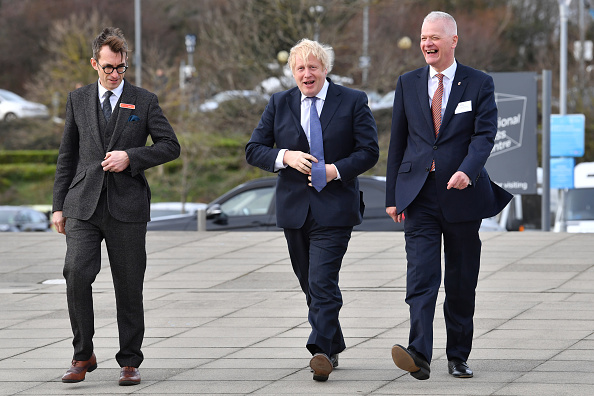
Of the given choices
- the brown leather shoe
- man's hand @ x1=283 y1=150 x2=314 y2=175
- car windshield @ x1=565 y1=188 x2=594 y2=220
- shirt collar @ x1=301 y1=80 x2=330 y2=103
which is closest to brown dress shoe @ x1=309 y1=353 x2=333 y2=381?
man's hand @ x1=283 y1=150 x2=314 y2=175

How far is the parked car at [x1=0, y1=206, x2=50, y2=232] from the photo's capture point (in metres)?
26.0

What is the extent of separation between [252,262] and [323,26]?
18.3 m

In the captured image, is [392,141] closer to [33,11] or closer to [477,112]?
[477,112]

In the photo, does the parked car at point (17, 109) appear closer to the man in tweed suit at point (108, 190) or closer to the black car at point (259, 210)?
the black car at point (259, 210)

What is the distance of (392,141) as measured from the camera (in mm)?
6195

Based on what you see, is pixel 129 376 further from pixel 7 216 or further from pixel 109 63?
pixel 7 216

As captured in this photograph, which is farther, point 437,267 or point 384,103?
point 384,103

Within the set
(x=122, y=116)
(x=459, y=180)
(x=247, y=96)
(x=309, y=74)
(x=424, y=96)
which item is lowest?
(x=459, y=180)

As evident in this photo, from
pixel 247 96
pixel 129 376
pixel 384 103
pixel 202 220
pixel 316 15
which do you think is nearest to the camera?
pixel 129 376

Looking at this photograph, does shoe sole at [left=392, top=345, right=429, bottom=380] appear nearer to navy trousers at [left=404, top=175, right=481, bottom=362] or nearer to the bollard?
navy trousers at [left=404, top=175, right=481, bottom=362]

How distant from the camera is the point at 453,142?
6023mm

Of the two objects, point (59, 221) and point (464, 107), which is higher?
point (464, 107)

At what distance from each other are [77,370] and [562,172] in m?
13.4

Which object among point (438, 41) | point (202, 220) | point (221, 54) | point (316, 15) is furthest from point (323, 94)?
point (221, 54)
